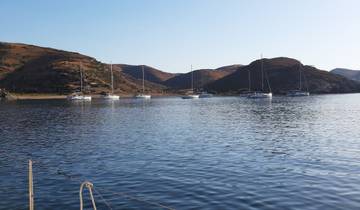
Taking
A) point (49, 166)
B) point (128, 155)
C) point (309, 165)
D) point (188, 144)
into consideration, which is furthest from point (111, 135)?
point (309, 165)

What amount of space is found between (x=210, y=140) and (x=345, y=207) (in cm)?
3268

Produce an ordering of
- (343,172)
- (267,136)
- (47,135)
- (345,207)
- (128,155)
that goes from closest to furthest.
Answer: (345,207) < (343,172) < (128,155) < (267,136) < (47,135)

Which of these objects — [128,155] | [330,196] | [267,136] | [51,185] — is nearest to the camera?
[330,196]

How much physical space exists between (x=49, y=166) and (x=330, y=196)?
2492 cm

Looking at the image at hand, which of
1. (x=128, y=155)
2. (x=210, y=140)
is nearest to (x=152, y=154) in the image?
(x=128, y=155)

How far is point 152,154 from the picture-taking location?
152ft

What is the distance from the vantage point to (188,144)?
54375 millimetres

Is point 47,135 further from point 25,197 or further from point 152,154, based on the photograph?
point 25,197

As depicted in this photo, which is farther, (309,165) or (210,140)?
(210,140)

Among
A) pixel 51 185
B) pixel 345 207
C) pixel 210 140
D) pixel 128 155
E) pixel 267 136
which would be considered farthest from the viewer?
pixel 267 136

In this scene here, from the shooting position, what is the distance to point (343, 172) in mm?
35844

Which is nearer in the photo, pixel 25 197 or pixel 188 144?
pixel 25 197

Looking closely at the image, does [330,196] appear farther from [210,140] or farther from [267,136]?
[267,136]

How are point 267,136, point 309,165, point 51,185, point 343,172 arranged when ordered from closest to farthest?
point 51,185, point 343,172, point 309,165, point 267,136
